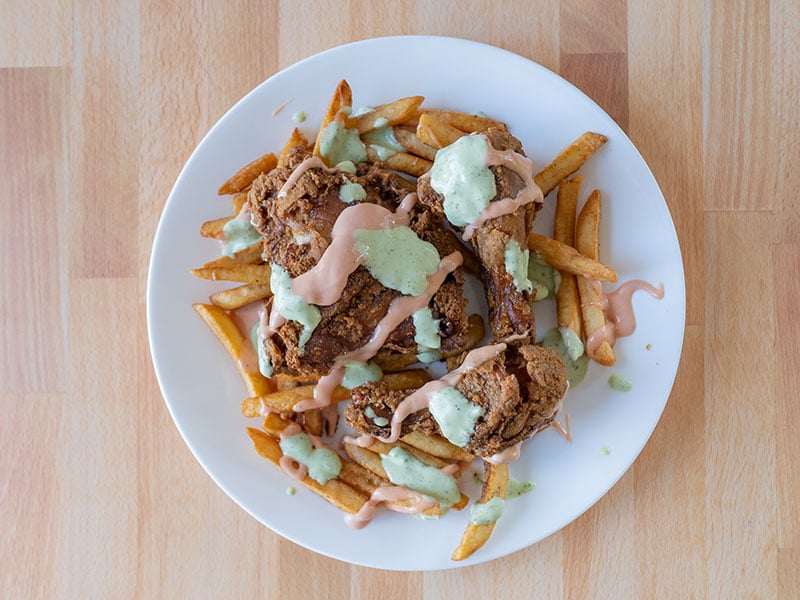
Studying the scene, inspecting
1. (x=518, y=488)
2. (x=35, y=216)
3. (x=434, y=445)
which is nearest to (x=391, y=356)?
(x=434, y=445)

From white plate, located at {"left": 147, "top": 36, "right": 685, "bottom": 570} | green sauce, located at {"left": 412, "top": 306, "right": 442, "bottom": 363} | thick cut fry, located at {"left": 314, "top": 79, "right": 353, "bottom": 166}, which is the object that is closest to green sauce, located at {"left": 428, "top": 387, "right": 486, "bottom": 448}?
green sauce, located at {"left": 412, "top": 306, "right": 442, "bottom": 363}

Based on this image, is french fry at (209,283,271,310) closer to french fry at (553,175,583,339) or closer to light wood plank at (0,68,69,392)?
light wood plank at (0,68,69,392)

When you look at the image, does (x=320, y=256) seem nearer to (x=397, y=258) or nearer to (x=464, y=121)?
(x=397, y=258)

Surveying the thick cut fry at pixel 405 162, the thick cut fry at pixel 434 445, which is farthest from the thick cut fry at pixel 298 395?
the thick cut fry at pixel 405 162

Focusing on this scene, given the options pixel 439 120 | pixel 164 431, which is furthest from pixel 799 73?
pixel 164 431

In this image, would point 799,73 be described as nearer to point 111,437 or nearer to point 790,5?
point 790,5

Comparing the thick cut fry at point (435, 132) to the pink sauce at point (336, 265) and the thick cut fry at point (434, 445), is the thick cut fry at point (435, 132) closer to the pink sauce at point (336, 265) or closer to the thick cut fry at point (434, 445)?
the pink sauce at point (336, 265)
